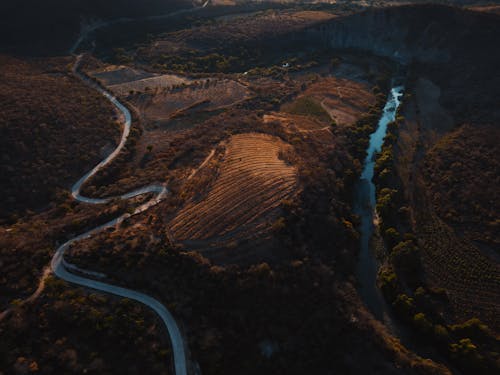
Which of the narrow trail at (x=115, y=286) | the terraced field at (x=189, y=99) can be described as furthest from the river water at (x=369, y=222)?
the terraced field at (x=189, y=99)

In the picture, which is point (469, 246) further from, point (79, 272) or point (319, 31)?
point (319, 31)

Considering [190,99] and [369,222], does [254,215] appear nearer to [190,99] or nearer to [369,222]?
[369,222]

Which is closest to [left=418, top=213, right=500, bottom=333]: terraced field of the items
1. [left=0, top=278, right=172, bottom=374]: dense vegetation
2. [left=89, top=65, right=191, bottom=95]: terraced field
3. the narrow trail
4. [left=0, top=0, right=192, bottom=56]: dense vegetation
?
the narrow trail

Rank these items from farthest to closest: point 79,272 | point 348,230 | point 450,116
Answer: point 450,116 → point 348,230 → point 79,272

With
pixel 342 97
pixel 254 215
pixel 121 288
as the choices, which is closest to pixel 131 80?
pixel 342 97

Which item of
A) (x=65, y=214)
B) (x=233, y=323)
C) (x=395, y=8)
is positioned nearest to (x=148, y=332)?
(x=233, y=323)
